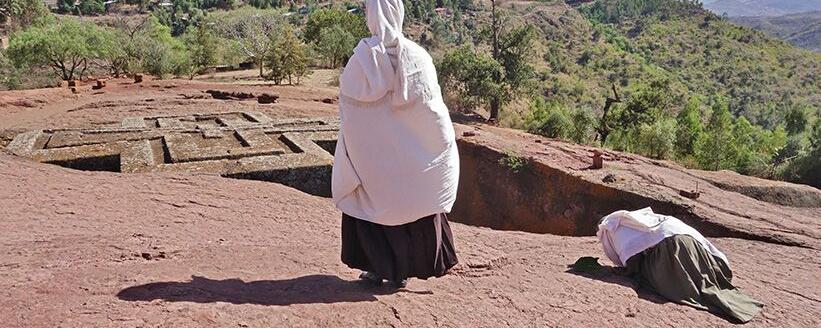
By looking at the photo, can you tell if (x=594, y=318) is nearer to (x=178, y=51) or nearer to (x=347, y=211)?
(x=347, y=211)

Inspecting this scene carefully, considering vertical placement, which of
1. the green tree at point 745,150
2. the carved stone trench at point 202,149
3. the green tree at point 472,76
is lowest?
the green tree at point 745,150

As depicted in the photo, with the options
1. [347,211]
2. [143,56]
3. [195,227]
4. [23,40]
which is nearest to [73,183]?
[195,227]

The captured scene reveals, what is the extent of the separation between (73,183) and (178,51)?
24.8m

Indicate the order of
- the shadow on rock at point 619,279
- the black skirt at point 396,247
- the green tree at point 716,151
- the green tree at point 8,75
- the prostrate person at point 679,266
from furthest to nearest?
the green tree at point 8,75
the green tree at point 716,151
the shadow on rock at point 619,279
the prostrate person at point 679,266
the black skirt at point 396,247

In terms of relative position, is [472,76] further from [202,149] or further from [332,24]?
[202,149]

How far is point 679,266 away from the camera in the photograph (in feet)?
14.3

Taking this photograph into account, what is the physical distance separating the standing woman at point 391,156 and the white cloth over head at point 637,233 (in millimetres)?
1855

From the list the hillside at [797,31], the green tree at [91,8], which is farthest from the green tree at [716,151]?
the hillside at [797,31]

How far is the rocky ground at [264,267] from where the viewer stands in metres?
3.27

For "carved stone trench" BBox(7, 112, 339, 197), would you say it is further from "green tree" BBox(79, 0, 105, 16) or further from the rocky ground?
"green tree" BBox(79, 0, 105, 16)

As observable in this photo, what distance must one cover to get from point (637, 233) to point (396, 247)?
7.36 ft

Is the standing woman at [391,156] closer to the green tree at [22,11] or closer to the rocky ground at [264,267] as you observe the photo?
the rocky ground at [264,267]

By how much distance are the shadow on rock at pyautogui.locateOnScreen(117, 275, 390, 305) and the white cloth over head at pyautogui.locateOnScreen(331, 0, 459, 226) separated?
535 millimetres

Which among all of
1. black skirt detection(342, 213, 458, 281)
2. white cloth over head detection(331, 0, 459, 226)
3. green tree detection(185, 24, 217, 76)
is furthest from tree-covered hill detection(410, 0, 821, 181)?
white cloth over head detection(331, 0, 459, 226)
